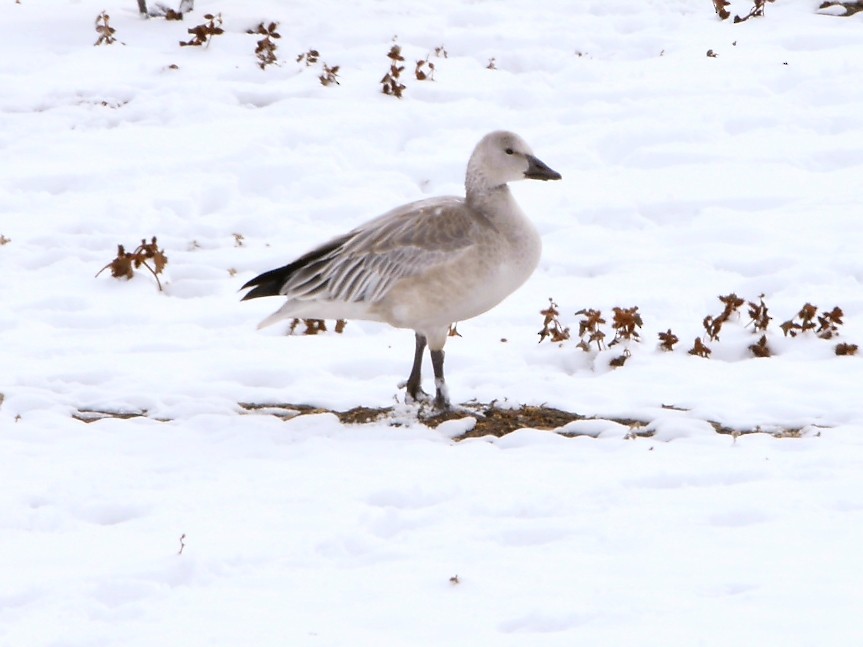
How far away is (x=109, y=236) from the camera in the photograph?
9930mm

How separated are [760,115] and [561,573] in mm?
8050

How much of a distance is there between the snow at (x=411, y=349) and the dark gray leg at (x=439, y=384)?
267 mm

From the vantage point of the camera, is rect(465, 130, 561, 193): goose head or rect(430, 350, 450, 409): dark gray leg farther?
rect(465, 130, 561, 193): goose head

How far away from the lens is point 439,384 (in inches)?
274

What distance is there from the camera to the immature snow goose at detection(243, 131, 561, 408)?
6.75 m

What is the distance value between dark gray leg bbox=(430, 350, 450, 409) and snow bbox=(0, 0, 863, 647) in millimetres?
267

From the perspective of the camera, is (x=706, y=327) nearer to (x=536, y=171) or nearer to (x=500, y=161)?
(x=536, y=171)

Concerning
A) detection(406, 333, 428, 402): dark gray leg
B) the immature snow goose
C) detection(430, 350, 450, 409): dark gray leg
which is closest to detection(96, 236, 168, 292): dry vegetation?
the immature snow goose

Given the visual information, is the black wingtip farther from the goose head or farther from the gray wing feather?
the goose head

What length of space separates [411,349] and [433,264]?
1672 mm

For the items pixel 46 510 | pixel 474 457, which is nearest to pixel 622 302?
pixel 474 457

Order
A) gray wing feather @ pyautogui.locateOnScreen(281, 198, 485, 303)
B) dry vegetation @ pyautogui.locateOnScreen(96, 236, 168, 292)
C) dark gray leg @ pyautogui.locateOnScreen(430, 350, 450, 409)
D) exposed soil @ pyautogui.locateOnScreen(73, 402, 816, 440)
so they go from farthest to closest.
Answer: dry vegetation @ pyautogui.locateOnScreen(96, 236, 168, 292) → dark gray leg @ pyautogui.locateOnScreen(430, 350, 450, 409) → gray wing feather @ pyautogui.locateOnScreen(281, 198, 485, 303) → exposed soil @ pyautogui.locateOnScreen(73, 402, 816, 440)

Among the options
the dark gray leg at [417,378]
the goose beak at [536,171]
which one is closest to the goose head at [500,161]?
the goose beak at [536,171]

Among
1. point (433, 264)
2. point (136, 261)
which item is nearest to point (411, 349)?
point (433, 264)
